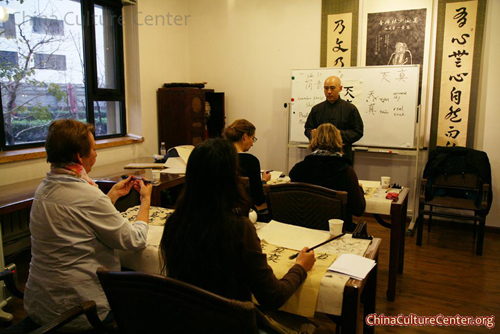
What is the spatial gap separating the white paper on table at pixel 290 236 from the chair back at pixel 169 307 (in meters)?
0.71

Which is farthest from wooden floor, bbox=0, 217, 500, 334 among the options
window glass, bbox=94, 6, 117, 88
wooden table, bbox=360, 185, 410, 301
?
window glass, bbox=94, 6, 117, 88

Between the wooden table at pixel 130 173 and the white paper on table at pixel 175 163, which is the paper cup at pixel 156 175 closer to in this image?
the wooden table at pixel 130 173

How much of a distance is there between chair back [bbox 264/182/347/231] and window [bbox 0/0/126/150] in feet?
8.47

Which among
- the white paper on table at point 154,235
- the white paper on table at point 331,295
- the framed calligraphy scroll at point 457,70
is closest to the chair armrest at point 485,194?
the framed calligraphy scroll at point 457,70

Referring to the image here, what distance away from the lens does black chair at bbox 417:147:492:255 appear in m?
3.66

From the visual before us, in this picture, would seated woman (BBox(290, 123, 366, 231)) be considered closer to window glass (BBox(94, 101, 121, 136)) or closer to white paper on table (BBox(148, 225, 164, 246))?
white paper on table (BBox(148, 225, 164, 246))

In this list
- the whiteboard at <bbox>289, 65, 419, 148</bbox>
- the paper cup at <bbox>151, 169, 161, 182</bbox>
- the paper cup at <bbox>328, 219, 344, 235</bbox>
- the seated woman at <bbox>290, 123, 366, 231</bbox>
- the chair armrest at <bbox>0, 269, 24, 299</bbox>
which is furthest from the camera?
the whiteboard at <bbox>289, 65, 419, 148</bbox>

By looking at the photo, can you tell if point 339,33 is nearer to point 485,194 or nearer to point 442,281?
point 485,194

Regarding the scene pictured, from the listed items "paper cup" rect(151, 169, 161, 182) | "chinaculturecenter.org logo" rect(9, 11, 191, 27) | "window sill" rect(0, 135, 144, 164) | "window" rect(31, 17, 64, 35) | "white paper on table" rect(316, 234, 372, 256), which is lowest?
"white paper on table" rect(316, 234, 372, 256)

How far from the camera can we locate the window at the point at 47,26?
3.66m

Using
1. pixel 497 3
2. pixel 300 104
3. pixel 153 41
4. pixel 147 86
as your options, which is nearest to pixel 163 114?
pixel 147 86

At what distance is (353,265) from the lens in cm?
142

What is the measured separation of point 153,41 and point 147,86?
557mm

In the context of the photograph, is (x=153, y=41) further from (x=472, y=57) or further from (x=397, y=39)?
(x=472, y=57)
